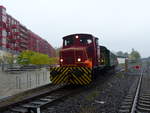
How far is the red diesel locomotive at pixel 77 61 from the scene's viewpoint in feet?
42.8

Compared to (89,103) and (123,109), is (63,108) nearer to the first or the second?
(89,103)

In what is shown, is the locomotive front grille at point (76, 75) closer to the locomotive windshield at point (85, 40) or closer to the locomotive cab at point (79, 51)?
the locomotive cab at point (79, 51)

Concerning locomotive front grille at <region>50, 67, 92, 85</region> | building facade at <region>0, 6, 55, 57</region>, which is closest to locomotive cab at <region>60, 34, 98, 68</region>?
locomotive front grille at <region>50, 67, 92, 85</region>

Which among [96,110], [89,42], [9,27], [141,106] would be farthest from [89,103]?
[9,27]

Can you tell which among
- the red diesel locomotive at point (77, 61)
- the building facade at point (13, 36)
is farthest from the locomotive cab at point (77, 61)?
the building facade at point (13, 36)

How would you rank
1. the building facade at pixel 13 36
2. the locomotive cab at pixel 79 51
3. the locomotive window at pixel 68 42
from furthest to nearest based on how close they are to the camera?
the building facade at pixel 13 36, the locomotive window at pixel 68 42, the locomotive cab at pixel 79 51

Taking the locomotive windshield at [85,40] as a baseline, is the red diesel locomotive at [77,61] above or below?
below

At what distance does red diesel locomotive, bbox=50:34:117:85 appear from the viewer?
13047mm

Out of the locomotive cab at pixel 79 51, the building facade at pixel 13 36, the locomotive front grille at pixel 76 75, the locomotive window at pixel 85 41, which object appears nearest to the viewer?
the locomotive front grille at pixel 76 75

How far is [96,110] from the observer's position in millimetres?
7656

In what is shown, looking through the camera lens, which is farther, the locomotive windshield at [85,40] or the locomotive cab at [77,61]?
the locomotive windshield at [85,40]

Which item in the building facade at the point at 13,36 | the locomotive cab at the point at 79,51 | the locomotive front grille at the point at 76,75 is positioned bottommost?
the locomotive front grille at the point at 76,75

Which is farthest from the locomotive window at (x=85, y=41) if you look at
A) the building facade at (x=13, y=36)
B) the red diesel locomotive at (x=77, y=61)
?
the building facade at (x=13, y=36)

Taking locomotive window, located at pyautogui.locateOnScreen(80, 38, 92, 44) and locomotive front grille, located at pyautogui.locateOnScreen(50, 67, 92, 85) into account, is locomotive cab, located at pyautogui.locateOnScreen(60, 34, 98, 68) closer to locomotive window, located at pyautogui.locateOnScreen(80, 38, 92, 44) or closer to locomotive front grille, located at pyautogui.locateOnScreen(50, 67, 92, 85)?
locomotive window, located at pyautogui.locateOnScreen(80, 38, 92, 44)
